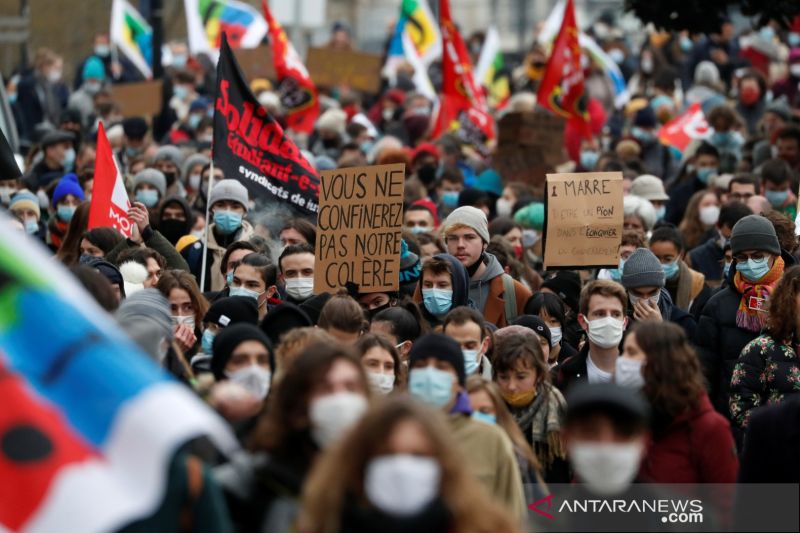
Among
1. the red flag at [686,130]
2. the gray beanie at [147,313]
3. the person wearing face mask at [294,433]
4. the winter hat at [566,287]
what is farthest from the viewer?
the red flag at [686,130]

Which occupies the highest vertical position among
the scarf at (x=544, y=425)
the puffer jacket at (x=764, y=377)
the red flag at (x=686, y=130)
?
the red flag at (x=686, y=130)

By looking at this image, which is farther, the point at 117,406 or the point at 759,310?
the point at 759,310

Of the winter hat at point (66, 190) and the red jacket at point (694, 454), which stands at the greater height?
the winter hat at point (66, 190)

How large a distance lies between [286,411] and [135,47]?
19.9m

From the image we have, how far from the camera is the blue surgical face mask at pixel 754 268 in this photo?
1030 cm

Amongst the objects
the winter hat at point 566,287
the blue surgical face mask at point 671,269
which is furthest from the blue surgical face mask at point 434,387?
the blue surgical face mask at point 671,269

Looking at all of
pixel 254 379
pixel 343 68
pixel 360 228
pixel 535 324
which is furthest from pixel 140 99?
pixel 254 379

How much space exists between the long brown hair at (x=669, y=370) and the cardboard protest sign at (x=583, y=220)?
3.92m

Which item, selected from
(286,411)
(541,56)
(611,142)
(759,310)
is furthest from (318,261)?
(541,56)

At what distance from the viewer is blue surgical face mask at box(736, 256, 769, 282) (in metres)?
10.3

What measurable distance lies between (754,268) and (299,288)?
2499 millimetres

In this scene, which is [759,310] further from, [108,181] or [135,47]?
[135,47]

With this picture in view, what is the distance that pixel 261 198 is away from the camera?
41.3 feet

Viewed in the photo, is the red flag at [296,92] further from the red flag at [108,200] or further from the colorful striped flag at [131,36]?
the red flag at [108,200]
